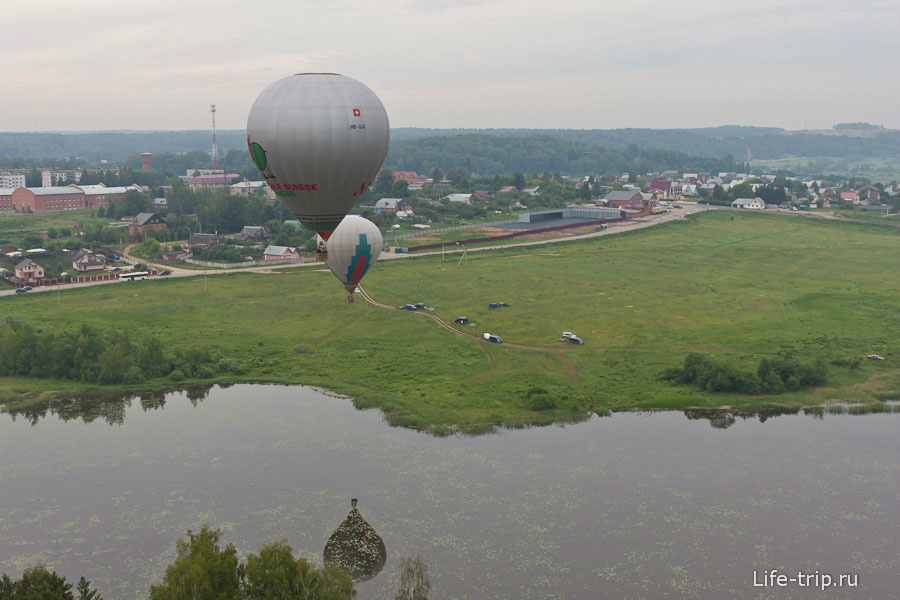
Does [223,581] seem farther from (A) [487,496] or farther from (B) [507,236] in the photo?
(B) [507,236]

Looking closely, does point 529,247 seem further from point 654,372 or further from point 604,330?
point 654,372

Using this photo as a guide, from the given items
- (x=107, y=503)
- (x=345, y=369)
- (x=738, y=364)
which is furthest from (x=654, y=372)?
(x=107, y=503)

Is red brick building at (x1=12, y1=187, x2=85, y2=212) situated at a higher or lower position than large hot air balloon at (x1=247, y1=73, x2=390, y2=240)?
lower

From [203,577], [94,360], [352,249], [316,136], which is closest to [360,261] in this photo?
[352,249]

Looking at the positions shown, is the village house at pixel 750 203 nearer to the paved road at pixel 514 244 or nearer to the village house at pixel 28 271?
the paved road at pixel 514 244

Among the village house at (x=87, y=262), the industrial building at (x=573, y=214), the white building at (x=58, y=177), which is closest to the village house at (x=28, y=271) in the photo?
the village house at (x=87, y=262)

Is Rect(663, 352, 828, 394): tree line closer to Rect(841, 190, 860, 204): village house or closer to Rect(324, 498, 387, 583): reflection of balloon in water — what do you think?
Rect(324, 498, 387, 583): reflection of balloon in water

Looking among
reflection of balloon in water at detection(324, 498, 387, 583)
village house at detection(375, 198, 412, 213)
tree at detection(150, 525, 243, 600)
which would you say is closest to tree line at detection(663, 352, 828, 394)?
reflection of balloon in water at detection(324, 498, 387, 583)
